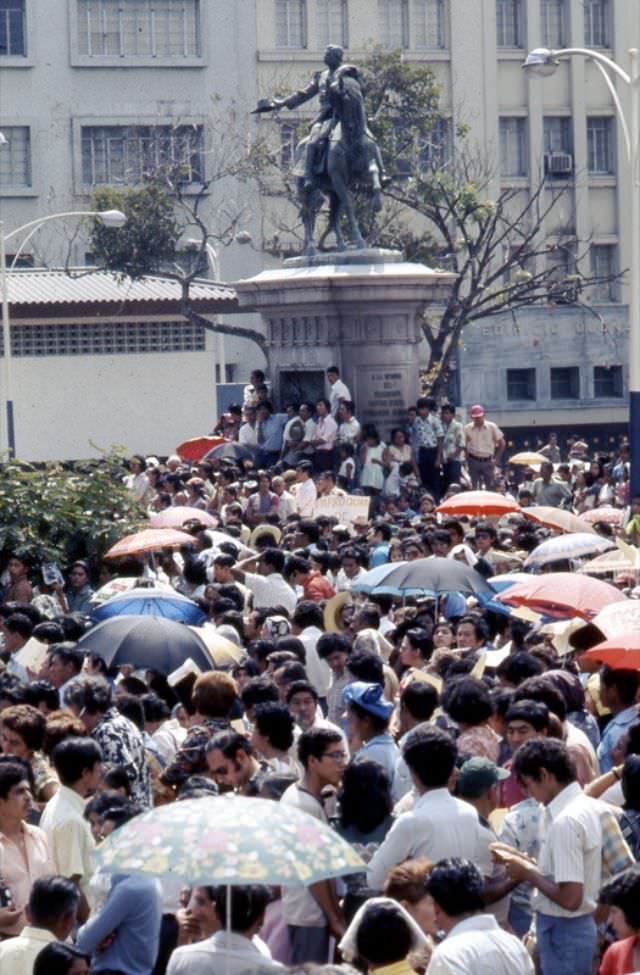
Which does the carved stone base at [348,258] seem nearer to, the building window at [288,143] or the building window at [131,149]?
the building window at [288,143]

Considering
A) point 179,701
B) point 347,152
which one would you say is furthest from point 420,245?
point 179,701

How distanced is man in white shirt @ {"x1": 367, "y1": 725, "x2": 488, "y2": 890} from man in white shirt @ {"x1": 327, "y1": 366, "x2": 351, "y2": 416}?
17289 mm

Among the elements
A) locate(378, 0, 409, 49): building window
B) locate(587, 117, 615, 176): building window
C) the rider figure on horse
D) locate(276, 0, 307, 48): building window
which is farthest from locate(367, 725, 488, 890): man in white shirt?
locate(587, 117, 615, 176): building window

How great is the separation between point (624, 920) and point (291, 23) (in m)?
51.8

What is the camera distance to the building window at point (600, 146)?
59844mm

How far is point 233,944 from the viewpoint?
688cm

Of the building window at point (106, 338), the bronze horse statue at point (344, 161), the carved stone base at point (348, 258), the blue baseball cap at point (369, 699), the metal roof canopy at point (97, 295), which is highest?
the bronze horse statue at point (344, 161)

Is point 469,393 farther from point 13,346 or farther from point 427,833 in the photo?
point 427,833

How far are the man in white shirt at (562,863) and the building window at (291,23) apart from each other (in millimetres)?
50172

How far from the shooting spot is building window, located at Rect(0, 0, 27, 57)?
54.6 m

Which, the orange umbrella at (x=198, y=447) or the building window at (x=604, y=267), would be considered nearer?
the orange umbrella at (x=198, y=447)

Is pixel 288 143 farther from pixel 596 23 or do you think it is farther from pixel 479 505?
pixel 479 505

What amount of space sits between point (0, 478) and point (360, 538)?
2.90 m

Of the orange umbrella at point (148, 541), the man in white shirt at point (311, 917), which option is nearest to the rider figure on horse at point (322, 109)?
the orange umbrella at point (148, 541)
